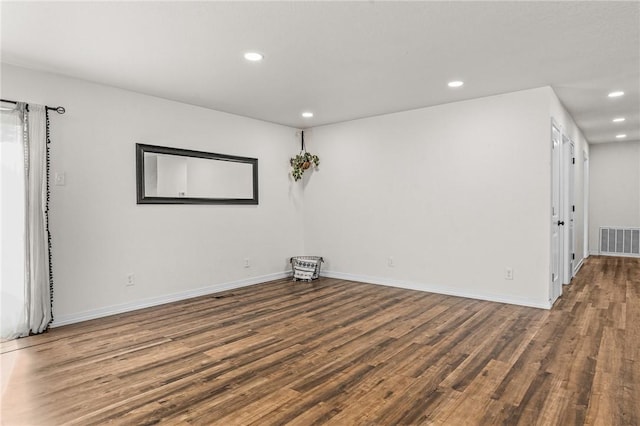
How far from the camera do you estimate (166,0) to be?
7.63 ft

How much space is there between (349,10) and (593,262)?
7.37 m

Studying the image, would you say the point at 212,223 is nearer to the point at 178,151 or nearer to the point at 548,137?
the point at 178,151

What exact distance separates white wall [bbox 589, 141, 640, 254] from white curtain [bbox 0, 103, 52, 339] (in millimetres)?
9775

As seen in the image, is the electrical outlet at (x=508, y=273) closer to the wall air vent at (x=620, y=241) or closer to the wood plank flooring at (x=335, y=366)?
the wood plank flooring at (x=335, y=366)

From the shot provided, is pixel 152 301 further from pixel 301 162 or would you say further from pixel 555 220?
pixel 555 220

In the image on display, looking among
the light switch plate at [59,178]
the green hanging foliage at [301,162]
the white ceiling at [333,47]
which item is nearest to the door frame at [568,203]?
the white ceiling at [333,47]

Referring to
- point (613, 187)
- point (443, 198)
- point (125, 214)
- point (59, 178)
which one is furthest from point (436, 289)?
point (613, 187)

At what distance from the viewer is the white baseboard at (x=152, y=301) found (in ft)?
12.3

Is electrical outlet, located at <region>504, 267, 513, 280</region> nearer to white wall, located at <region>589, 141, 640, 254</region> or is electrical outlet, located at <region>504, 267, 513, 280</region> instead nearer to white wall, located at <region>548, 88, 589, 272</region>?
white wall, located at <region>548, 88, 589, 272</region>

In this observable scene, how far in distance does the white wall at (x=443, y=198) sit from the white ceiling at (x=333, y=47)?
50 cm

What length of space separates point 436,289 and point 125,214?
3.92 meters

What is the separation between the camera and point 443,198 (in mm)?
4934

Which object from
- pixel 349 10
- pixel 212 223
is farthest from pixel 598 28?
pixel 212 223

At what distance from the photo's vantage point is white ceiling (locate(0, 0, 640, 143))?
2.47 m
